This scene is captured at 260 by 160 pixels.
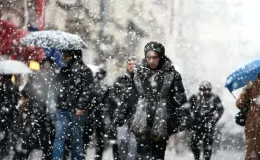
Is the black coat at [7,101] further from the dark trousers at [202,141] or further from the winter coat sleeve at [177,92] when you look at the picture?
the winter coat sleeve at [177,92]

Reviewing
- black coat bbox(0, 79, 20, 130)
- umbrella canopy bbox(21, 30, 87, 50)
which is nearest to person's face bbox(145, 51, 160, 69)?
umbrella canopy bbox(21, 30, 87, 50)

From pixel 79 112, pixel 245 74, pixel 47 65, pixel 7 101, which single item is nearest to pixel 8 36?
pixel 7 101

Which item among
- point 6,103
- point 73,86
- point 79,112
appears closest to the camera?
point 79,112

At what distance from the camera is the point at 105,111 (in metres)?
11.2

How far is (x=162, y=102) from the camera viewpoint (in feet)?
25.4

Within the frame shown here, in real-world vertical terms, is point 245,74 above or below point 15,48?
below

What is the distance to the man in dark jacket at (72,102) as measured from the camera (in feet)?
31.9

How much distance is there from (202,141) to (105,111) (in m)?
2.88

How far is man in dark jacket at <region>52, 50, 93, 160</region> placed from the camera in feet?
31.9

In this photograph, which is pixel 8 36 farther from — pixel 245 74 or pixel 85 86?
pixel 245 74

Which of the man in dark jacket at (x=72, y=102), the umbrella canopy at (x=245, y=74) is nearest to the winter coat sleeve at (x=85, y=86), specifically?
the man in dark jacket at (x=72, y=102)

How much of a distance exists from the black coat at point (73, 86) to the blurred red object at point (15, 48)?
13566 millimetres

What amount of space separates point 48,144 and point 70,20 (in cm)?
1821

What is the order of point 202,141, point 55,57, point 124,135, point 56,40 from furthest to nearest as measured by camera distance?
point 202,141 → point 55,57 → point 56,40 → point 124,135
